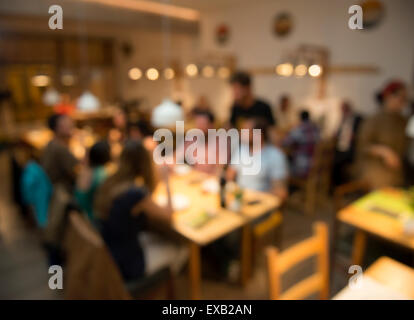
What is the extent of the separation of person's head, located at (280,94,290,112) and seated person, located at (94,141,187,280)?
12.4 feet

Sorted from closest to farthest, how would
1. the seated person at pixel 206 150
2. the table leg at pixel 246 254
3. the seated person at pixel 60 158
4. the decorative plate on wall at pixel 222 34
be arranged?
the table leg at pixel 246 254, the seated person at pixel 60 158, the seated person at pixel 206 150, the decorative plate on wall at pixel 222 34

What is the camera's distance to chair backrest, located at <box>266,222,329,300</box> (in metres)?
1.38

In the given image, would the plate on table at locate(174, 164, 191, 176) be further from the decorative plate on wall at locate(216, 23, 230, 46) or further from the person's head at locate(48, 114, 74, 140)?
the decorative plate on wall at locate(216, 23, 230, 46)

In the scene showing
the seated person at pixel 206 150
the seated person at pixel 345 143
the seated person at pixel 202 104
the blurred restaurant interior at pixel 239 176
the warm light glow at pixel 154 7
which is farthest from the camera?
the seated person at pixel 202 104

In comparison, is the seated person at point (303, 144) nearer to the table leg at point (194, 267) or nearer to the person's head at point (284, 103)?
the person's head at point (284, 103)

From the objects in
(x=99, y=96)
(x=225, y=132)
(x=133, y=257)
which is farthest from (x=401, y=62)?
(x=99, y=96)

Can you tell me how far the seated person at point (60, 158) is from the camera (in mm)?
2826

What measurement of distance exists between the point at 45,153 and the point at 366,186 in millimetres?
3100

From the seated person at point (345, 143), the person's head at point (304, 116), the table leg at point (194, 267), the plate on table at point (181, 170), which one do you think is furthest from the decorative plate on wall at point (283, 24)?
the table leg at point (194, 267)

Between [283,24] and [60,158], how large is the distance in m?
4.58

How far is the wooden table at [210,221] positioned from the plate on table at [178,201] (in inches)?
1.3

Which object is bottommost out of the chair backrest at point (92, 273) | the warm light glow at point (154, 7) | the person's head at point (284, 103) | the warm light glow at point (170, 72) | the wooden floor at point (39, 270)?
the wooden floor at point (39, 270)

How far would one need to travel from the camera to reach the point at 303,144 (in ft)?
11.7

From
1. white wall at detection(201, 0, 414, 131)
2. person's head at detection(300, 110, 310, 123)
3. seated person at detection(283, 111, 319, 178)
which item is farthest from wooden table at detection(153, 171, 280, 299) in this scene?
white wall at detection(201, 0, 414, 131)
